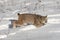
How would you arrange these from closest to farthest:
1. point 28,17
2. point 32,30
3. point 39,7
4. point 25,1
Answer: point 32,30 < point 28,17 < point 39,7 < point 25,1

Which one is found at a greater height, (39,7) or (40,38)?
(39,7)

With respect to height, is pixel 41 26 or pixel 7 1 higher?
pixel 7 1

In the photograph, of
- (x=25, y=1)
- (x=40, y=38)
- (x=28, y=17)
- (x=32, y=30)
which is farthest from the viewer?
(x=25, y=1)

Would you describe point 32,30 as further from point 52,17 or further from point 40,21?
point 52,17

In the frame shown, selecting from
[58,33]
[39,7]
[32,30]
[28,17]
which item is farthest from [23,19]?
[39,7]

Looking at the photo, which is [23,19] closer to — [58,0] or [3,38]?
[3,38]

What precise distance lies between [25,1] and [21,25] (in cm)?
627

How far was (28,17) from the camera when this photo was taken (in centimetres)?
948

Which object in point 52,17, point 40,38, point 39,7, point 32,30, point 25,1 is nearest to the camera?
point 40,38

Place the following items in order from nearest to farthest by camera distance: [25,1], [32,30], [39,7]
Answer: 1. [32,30]
2. [39,7]
3. [25,1]

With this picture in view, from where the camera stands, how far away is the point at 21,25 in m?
9.41

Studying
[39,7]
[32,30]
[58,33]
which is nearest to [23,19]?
[32,30]

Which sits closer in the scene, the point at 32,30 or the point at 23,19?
the point at 32,30

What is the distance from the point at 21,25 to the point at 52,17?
1853 mm
